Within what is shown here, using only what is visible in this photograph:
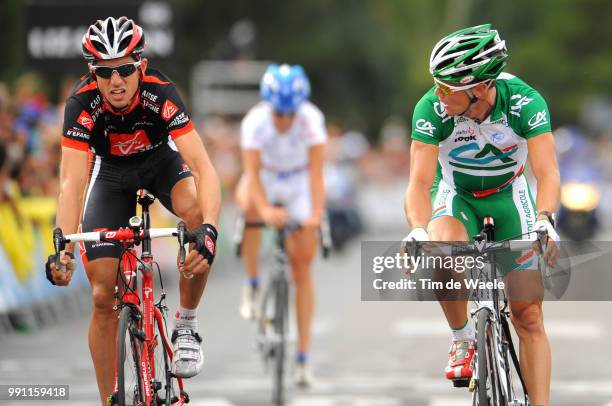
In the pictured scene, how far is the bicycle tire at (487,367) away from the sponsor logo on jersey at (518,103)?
43.3 inches

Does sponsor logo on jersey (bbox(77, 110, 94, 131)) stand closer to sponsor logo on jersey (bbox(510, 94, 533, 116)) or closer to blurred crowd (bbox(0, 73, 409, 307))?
sponsor logo on jersey (bbox(510, 94, 533, 116))

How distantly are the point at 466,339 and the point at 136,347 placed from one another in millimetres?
1751

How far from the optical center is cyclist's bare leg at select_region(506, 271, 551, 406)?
291 inches

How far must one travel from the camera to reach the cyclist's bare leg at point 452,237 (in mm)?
7676

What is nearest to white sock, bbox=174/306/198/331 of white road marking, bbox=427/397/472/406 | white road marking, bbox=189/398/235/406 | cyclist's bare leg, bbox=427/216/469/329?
cyclist's bare leg, bbox=427/216/469/329

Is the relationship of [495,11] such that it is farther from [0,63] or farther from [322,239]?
[322,239]

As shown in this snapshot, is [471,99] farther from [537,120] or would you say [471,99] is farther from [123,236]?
[123,236]

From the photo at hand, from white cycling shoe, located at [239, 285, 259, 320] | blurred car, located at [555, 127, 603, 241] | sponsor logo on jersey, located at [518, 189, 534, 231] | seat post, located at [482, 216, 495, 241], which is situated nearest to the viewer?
seat post, located at [482, 216, 495, 241]

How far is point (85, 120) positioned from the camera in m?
7.69

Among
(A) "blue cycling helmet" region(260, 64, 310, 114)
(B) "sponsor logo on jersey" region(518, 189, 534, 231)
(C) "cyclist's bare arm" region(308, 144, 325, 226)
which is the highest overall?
(A) "blue cycling helmet" region(260, 64, 310, 114)

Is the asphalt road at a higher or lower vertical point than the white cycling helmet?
lower

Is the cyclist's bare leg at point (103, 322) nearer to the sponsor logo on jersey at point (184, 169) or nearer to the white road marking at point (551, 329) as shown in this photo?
the sponsor logo on jersey at point (184, 169)

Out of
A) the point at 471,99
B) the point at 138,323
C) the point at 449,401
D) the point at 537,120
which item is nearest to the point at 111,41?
the point at 138,323

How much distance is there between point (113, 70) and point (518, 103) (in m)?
2.11
